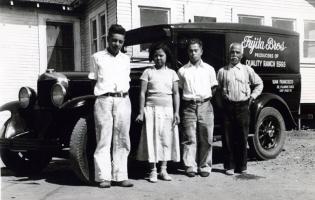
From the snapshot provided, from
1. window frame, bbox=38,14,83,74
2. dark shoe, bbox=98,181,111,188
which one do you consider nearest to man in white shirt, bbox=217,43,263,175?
dark shoe, bbox=98,181,111,188

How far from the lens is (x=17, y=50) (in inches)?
488

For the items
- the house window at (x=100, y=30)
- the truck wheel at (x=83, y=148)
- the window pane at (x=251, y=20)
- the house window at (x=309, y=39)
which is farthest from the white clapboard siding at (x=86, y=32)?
the truck wheel at (x=83, y=148)

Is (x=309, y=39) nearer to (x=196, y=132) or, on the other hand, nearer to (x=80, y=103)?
(x=196, y=132)

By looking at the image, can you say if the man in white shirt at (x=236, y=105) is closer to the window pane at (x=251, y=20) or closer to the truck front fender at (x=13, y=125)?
the truck front fender at (x=13, y=125)

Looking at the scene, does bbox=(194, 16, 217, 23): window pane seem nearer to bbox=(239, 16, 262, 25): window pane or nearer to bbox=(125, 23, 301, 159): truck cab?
bbox=(239, 16, 262, 25): window pane

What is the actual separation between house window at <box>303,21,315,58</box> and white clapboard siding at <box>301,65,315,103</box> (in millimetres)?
654

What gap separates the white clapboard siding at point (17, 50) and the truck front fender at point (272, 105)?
333 inches

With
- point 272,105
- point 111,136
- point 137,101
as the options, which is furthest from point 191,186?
point 272,105

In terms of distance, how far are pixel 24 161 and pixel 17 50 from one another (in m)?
7.48

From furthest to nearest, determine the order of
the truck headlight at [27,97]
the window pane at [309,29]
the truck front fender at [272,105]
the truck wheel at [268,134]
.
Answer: the window pane at [309,29] < the truck wheel at [268,134] < the truck front fender at [272,105] < the truck headlight at [27,97]

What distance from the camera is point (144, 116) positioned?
483cm

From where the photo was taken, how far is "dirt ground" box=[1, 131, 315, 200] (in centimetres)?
416

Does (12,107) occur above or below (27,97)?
below

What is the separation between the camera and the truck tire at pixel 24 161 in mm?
5598
